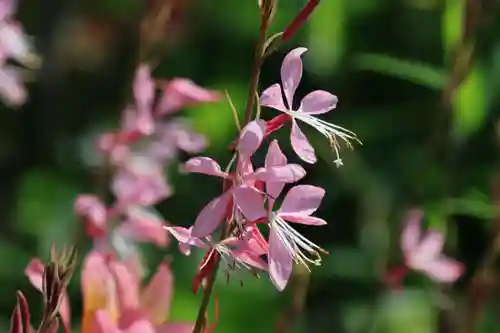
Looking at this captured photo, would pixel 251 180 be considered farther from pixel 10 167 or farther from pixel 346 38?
Result: pixel 10 167

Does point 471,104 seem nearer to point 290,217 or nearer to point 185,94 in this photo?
point 185,94

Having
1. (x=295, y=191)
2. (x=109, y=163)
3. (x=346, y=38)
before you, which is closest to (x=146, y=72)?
(x=109, y=163)

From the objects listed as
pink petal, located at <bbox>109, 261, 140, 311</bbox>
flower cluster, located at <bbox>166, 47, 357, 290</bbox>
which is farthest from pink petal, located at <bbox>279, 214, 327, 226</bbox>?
pink petal, located at <bbox>109, 261, 140, 311</bbox>

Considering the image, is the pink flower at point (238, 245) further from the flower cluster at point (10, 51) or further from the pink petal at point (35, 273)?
the flower cluster at point (10, 51)

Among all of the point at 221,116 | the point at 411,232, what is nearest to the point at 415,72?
the point at 411,232

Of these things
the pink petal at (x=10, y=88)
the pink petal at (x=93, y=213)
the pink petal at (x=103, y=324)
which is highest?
the pink petal at (x=10, y=88)

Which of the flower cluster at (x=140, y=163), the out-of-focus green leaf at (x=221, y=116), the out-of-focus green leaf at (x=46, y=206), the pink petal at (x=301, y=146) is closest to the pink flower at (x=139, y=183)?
the flower cluster at (x=140, y=163)
